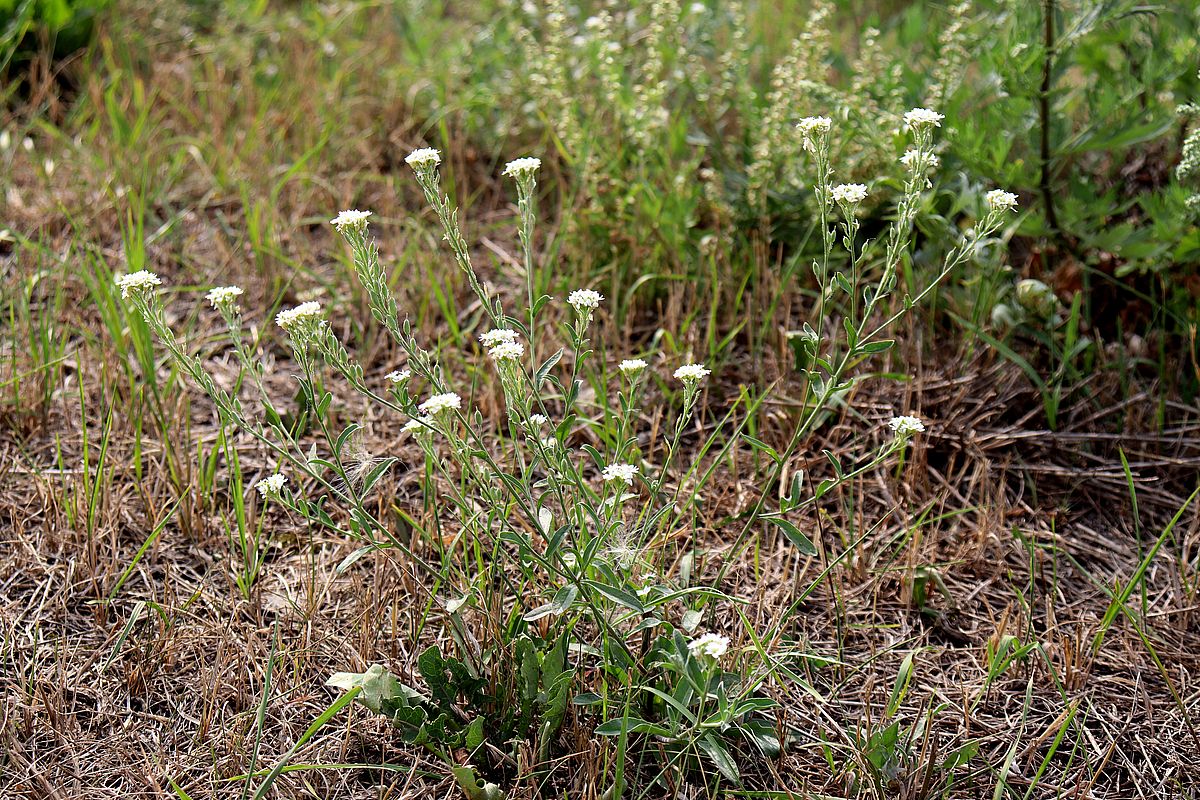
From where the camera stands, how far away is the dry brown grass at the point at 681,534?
181 cm

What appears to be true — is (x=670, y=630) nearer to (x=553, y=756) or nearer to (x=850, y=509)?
(x=553, y=756)

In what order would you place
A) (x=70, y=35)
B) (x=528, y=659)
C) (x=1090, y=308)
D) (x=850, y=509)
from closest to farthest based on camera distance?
(x=528, y=659) < (x=850, y=509) < (x=1090, y=308) < (x=70, y=35)

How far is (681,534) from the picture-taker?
7.34 ft

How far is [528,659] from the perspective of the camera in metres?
1.71

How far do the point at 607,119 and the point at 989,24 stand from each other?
1222 millimetres

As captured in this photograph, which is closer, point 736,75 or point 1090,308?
point 1090,308

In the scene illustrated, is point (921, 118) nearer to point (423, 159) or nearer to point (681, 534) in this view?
point (423, 159)

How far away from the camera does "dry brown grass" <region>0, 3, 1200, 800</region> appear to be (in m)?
1.81

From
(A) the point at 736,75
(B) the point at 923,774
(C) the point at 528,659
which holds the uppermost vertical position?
(A) the point at 736,75

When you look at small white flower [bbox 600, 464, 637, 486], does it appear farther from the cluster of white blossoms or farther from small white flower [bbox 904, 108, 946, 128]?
small white flower [bbox 904, 108, 946, 128]

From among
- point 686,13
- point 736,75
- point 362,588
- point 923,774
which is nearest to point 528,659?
point 362,588

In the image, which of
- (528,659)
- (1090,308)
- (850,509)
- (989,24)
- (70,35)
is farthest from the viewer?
(70,35)

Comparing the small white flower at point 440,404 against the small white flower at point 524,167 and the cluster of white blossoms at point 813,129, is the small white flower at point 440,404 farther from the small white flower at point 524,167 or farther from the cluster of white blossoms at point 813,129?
the cluster of white blossoms at point 813,129

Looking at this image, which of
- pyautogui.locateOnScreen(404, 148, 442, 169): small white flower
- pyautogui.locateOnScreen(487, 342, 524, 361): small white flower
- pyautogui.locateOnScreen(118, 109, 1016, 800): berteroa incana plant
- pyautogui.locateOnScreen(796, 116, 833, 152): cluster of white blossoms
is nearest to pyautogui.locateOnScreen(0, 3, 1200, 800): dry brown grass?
pyautogui.locateOnScreen(118, 109, 1016, 800): berteroa incana plant
